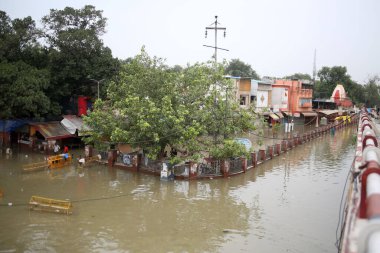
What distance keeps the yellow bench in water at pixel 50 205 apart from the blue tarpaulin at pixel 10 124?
1626 centimetres

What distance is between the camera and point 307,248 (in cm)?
1349

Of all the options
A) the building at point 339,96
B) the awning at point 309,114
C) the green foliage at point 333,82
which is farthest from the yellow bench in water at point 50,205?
the green foliage at point 333,82

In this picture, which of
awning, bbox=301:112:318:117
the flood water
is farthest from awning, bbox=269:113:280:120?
the flood water

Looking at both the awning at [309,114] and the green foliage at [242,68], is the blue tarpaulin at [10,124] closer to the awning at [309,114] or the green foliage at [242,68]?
the awning at [309,114]

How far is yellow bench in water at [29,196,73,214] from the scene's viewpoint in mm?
15922

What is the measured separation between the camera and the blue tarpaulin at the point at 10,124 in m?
30.0

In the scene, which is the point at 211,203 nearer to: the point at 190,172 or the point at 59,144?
the point at 190,172

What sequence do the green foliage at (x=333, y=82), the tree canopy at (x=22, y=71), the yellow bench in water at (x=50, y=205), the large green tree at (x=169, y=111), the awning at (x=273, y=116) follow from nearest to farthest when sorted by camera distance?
the yellow bench in water at (x=50, y=205) < the large green tree at (x=169, y=111) < the tree canopy at (x=22, y=71) < the awning at (x=273, y=116) < the green foliage at (x=333, y=82)

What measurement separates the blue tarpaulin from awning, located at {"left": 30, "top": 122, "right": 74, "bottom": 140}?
4.68 feet

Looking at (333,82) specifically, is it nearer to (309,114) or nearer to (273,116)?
(309,114)

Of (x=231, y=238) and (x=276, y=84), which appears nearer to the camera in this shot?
(x=231, y=238)

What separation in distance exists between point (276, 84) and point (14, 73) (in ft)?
131

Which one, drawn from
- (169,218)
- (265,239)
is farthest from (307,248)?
(169,218)

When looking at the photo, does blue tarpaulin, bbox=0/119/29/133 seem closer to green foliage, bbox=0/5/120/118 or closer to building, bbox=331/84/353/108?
green foliage, bbox=0/5/120/118
